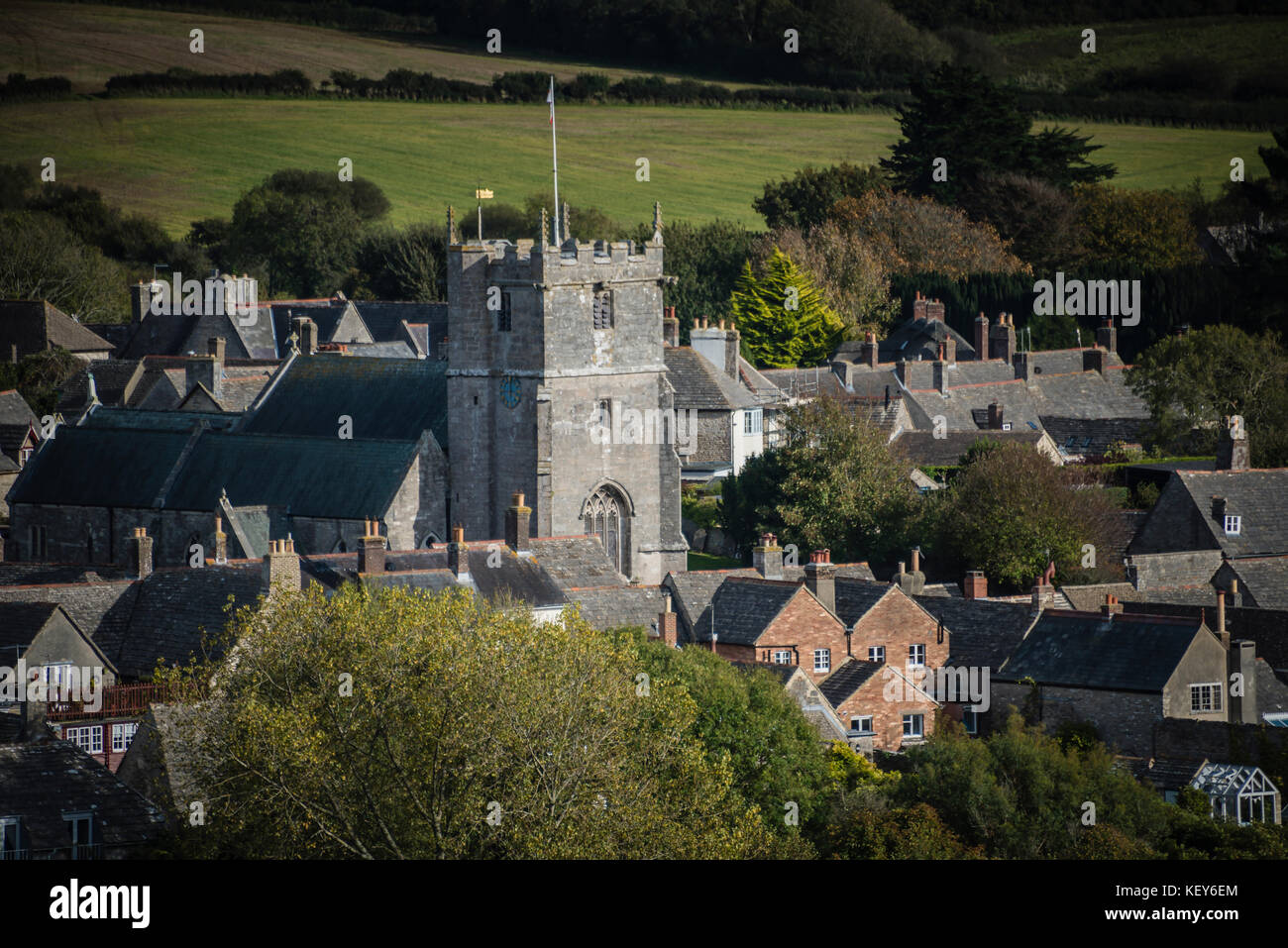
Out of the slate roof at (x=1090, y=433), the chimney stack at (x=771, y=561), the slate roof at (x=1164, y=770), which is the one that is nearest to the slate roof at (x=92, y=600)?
the chimney stack at (x=771, y=561)

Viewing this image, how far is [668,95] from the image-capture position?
147 m

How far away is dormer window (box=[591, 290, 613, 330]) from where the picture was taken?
201 feet

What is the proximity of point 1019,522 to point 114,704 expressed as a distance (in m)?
27.2

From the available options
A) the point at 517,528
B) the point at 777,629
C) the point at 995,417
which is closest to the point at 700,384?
the point at 995,417

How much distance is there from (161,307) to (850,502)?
52.0 m

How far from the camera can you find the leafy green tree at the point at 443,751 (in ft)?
107

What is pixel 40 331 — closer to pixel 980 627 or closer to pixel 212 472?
pixel 212 472

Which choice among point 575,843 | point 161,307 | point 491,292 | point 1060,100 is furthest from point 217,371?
point 1060,100

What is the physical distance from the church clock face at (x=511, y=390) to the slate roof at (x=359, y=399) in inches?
96.1

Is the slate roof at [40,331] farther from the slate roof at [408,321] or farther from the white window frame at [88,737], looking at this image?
the white window frame at [88,737]

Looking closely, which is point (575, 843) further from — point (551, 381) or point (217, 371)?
point (217, 371)

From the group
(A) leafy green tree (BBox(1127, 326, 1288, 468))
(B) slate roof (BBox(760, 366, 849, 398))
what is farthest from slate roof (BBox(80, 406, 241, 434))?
(A) leafy green tree (BBox(1127, 326, 1288, 468))

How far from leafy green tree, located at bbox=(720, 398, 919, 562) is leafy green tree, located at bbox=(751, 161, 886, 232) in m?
57.7

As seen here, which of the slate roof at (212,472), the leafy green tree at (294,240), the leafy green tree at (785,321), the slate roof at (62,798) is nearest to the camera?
the slate roof at (62,798)
